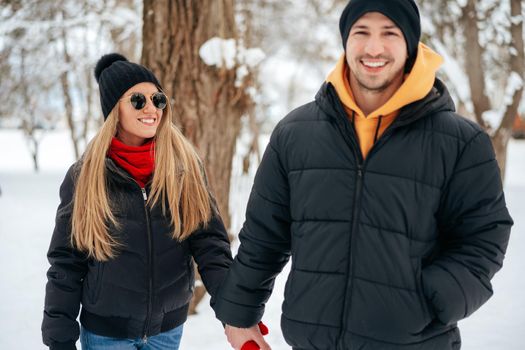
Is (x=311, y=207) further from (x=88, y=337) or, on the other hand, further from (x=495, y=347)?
(x=495, y=347)

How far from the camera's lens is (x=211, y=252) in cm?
236

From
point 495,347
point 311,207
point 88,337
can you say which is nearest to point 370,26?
point 311,207

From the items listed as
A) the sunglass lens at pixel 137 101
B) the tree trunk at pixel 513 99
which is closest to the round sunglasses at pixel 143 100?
the sunglass lens at pixel 137 101

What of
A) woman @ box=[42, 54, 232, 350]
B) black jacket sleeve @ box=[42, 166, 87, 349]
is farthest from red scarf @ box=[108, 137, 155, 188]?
black jacket sleeve @ box=[42, 166, 87, 349]

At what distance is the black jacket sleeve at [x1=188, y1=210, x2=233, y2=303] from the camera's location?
2.31 metres

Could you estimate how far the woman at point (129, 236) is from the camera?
2160mm

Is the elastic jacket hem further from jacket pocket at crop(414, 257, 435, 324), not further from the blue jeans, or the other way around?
jacket pocket at crop(414, 257, 435, 324)

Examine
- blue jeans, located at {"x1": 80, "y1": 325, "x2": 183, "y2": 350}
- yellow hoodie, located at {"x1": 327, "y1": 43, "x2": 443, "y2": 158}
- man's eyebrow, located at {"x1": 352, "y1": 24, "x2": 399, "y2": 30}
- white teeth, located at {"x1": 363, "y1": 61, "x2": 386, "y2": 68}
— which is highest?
man's eyebrow, located at {"x1": 352, "y1": 24, "x2": 399, "y2": 30}

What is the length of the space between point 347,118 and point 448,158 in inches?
14.4

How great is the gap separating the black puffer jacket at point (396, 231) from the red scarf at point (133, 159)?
2.59 feet

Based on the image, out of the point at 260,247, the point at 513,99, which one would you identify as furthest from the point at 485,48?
the point at 260,247

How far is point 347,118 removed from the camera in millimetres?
1804

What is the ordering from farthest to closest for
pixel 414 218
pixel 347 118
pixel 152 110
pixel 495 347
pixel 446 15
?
pixel 446 15 < pixel 495 347 < pixel 152 110 < pixel 347 118 < pixel 414 218

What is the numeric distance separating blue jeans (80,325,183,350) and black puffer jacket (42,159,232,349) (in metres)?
0.03
